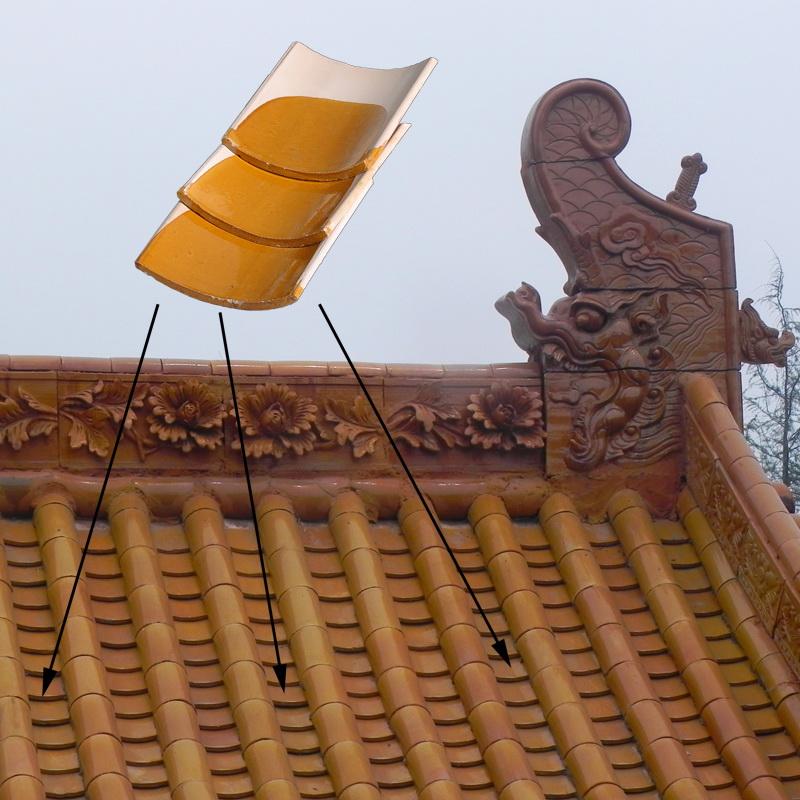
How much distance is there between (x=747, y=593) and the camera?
7887 millimetres

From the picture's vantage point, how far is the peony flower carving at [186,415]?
7.95m

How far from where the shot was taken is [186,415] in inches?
314

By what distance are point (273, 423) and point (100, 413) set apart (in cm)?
72

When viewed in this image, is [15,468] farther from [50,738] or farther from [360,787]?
[360,787]

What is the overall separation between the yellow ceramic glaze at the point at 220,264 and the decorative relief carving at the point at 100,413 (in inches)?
62.9

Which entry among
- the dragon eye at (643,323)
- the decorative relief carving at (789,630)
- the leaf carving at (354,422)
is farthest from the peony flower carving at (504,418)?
the decorative relief carving at (789,630)

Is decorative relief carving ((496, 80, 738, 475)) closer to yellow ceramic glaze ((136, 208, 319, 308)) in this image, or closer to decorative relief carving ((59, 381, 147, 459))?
decorative relief carving ((59, 381, 147, 459))

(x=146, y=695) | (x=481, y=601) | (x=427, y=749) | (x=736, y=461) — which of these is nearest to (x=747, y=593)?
(x=736, y=461)

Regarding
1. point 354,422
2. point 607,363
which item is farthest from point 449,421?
point 607,363

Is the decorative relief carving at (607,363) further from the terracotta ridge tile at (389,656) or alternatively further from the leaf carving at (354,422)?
the terracotta ridge tile at (389,656)

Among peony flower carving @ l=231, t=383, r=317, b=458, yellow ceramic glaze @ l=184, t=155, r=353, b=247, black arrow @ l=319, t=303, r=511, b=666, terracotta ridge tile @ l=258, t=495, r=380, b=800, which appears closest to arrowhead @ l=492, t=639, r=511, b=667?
black arrow @ l=319, t=303, r=511, b=666

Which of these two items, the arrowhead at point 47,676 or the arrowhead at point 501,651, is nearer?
the arrowhead at point 47,676

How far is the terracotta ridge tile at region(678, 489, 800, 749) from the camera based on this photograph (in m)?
7.44

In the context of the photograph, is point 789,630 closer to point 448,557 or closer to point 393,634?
point 448,557
